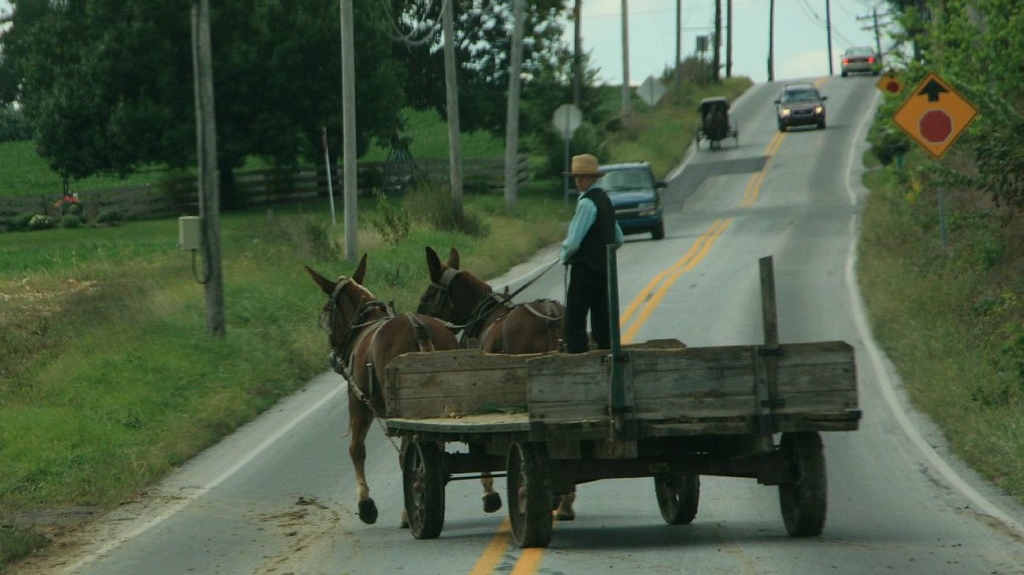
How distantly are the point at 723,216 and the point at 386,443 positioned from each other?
29579 millimetres

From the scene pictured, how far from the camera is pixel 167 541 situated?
11492 mm

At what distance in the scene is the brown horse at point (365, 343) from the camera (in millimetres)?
11773

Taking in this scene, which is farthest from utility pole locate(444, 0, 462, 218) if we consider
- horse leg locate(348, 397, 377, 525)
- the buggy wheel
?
horse leg locate(348, 397, 377, 525)

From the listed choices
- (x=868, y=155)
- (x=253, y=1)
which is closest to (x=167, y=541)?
(x=253, y=1)

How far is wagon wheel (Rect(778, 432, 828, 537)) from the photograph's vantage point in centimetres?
981

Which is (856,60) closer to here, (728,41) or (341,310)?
(728,41)

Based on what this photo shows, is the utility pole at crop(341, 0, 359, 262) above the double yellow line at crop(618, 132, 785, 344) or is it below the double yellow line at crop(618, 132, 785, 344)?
above

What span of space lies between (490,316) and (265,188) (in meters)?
42.5

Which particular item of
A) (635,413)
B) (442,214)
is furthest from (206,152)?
(442,214)

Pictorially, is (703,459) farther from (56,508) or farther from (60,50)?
(60,50)

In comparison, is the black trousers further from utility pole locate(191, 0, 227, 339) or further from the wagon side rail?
utility pole locate(191, 0, 227, 339)

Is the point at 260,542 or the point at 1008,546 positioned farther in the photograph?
the point at 260,542

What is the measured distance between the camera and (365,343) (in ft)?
40.1

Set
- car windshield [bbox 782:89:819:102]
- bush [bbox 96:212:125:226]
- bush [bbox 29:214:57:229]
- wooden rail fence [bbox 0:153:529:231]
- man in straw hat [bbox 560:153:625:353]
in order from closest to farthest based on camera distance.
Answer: man in straw hat [bbox 560:153:625:353] → bush [bbox 29:214:57:229] → bush [bbox 96:212:125:226] → wooden rail fence [bbox 0:153:529:231] → car windshield [bbox 782:89:819:102]
